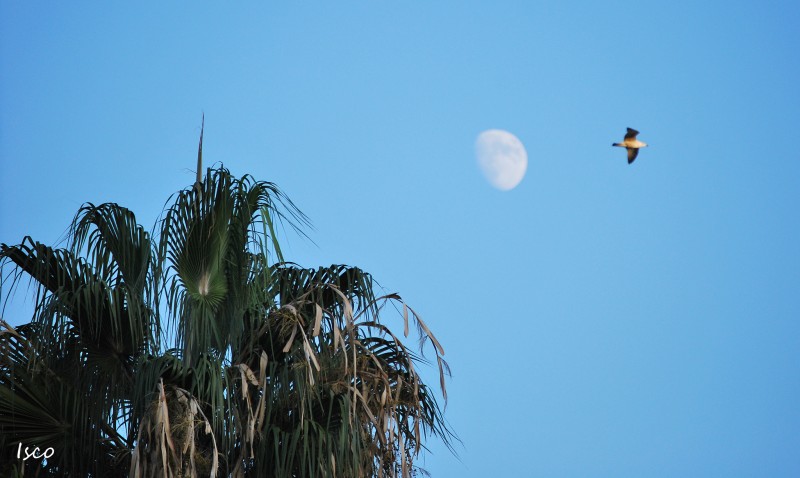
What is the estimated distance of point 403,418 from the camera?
9289mm

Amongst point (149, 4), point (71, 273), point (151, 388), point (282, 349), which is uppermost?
point (149, 4)

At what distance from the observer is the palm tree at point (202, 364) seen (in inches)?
324

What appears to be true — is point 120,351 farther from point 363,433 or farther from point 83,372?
point 363,433

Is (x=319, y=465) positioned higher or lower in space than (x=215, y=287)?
lower

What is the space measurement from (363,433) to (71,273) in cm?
250

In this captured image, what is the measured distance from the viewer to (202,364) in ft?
26.7

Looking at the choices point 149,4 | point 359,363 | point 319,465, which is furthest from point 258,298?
point 149,4

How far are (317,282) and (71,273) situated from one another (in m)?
2.03

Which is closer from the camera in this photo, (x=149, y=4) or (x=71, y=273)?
(x=71, y=273)

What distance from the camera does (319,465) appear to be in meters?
8.19

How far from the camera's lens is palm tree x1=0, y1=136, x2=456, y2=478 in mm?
Result: 8227

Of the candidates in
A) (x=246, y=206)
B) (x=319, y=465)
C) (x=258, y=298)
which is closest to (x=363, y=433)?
(x=319, y=465)

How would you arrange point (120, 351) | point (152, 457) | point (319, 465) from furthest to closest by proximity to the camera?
1. point (120, 351)
2. point (319, 465)
3. point (152, 457)

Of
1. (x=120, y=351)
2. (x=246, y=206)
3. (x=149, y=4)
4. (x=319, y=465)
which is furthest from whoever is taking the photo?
(x=149, y=4)
